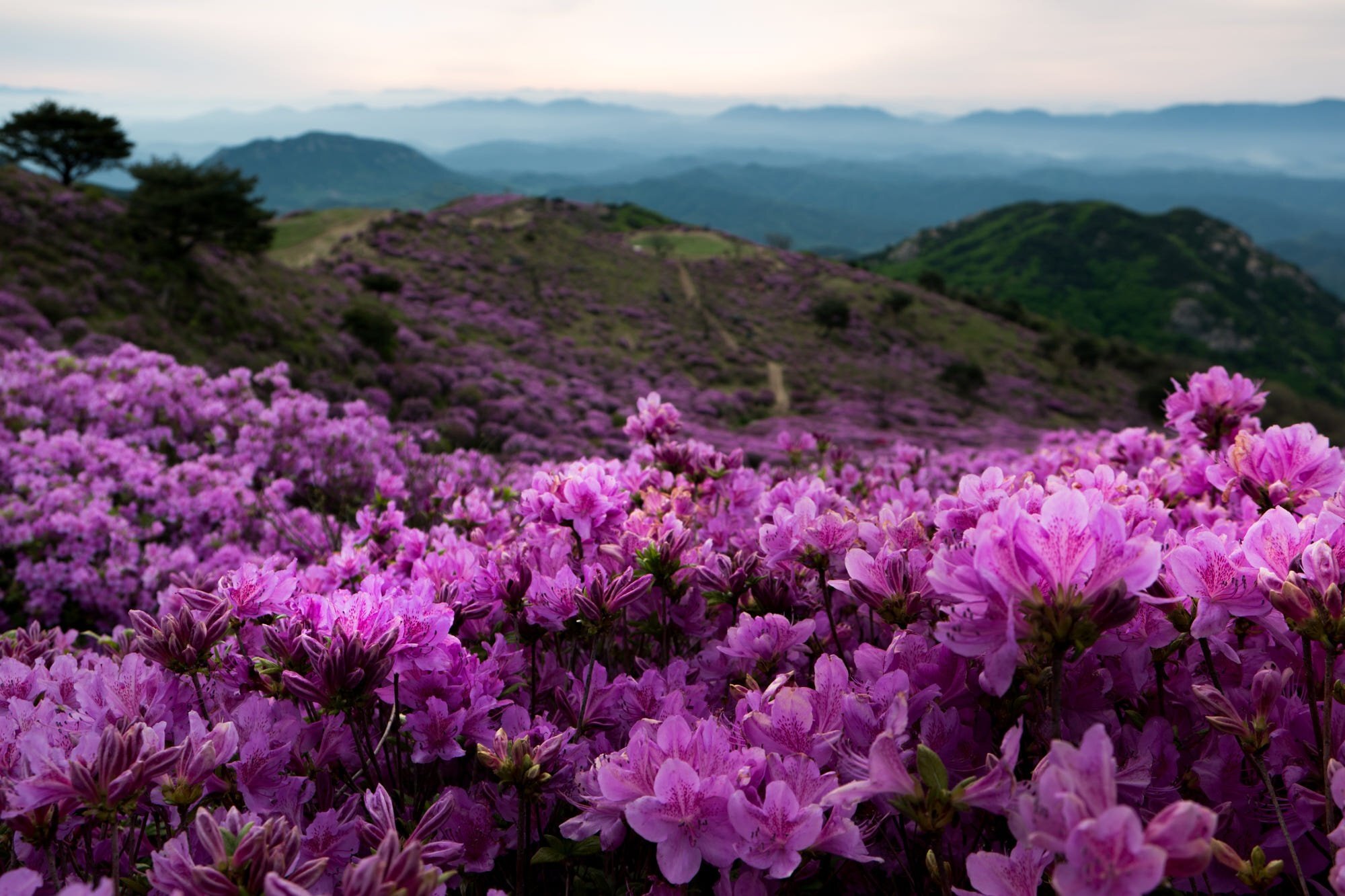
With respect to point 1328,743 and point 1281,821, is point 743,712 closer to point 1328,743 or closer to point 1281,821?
point 1281,821

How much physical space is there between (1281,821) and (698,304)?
41.4 metres

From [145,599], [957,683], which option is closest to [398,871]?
[957,683]

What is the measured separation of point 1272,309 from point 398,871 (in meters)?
157

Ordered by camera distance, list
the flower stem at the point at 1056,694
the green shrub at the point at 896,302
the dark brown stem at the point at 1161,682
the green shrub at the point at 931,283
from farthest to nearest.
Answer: the green shrub at the point at 931,283 → the green shrub at the point at 896,302 → the dark brown stem at the point at 1161,682 → the flower stem at the point at 1056,694

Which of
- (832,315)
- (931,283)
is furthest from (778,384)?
(931,283)

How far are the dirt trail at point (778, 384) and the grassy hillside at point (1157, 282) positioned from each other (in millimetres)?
76532

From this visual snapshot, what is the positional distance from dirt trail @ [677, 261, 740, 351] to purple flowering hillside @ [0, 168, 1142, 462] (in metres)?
0.24

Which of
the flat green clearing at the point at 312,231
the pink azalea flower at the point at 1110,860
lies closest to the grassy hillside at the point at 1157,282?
the flat green clearing at the point at 312,231

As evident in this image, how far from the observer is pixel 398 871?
102cm

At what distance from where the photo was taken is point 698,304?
41406 millimetres

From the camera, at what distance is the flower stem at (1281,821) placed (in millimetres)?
1055

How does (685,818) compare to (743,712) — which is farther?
(743,712)

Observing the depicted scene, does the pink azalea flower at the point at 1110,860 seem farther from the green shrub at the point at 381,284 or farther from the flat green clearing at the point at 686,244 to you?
the flat green clearing at the point at 686,244

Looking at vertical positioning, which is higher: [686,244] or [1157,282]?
[686,244]
